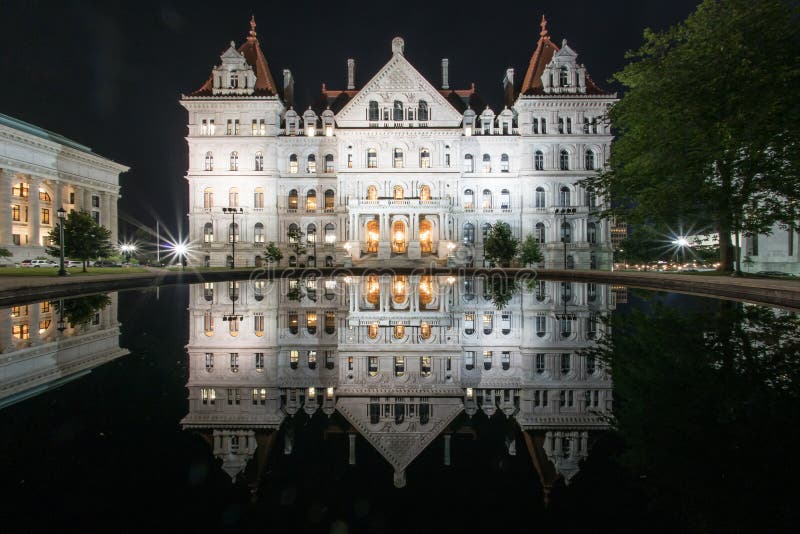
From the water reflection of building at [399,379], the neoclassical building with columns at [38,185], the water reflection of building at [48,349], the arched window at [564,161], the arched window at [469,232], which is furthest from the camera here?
the arched window at [469,232]

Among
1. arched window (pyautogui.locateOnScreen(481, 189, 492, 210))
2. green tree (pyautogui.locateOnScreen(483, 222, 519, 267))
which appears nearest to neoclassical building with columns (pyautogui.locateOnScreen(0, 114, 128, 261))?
green tree (pyautogui.locateOnScreen(483, 222, 519, 267))

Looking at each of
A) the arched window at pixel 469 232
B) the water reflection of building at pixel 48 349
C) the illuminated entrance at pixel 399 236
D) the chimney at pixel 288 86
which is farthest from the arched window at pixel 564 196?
the water reflection of building at pixel 48 349

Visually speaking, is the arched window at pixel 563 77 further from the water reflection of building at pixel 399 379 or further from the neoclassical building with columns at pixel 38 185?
the neoclassical building with columns at pixel 38 185

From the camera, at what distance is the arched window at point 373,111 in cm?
4725

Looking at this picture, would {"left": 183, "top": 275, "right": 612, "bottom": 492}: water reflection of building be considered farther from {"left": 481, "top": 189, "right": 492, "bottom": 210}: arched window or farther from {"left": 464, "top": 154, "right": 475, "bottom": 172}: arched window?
{"left": 464, "top": 154, "right": 475, "bottom": 172}: arched window

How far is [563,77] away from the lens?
47.8 meters

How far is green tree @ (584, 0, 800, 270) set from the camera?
19312mm

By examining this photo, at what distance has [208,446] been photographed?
340 cm

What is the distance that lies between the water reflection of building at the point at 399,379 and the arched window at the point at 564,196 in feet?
133

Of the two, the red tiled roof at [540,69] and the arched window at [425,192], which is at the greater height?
the red tiled roof at [540,69]

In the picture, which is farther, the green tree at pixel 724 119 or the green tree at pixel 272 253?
the green tree at pixel 272 253

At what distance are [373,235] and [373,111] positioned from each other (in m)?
14.0

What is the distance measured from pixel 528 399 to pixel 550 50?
184 feet

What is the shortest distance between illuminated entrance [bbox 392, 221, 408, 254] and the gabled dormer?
22.3 meters
